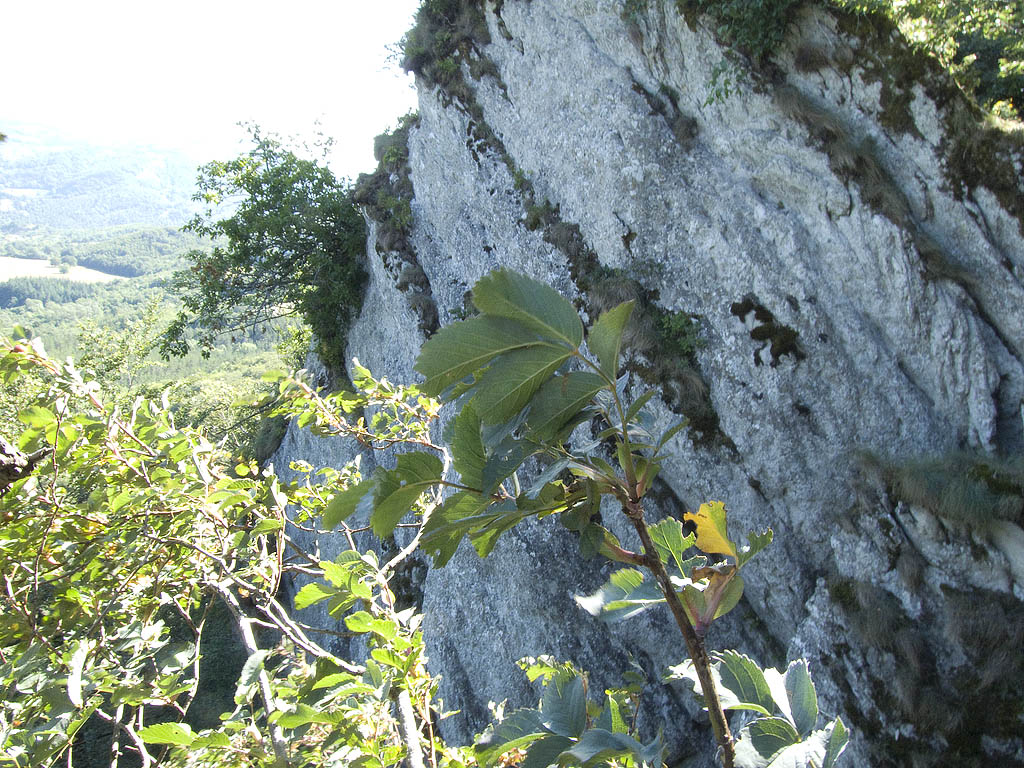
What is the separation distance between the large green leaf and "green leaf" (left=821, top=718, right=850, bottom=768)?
597 mm

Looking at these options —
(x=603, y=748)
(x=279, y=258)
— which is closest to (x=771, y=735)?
(x=603, y=748)

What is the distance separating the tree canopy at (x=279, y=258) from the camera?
38.9 ft

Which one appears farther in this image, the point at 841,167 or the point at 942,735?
the point at 841,167

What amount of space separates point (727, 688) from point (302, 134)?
16342 millimetres

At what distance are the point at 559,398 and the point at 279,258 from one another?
12.4 meters

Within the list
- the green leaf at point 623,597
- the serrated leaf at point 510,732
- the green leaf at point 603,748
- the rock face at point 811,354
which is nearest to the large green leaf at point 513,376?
the green leaf at point 623,597

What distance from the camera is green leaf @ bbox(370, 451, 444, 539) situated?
31.5 inches

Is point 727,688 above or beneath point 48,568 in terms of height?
beneath

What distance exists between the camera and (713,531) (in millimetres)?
1030

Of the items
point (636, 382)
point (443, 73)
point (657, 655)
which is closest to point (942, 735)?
point (657, 655)

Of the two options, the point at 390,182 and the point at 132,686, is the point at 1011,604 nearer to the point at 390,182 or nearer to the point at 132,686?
the point at 132,686

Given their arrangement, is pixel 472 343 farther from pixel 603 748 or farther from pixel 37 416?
Result: pixel 37 416

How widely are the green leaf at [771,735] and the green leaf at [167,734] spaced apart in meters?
1.31

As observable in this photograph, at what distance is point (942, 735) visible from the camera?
487 centimetres
